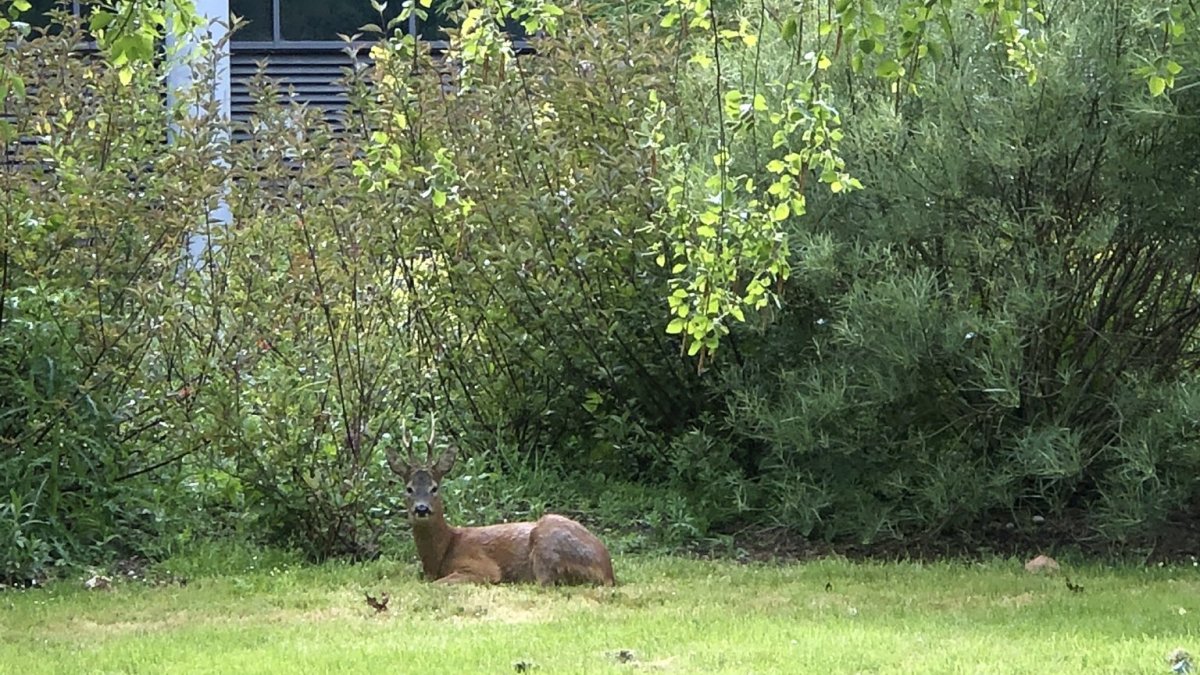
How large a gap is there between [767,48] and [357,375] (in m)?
3.14

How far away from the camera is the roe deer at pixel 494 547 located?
327 inches

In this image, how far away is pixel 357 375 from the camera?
9.51 m

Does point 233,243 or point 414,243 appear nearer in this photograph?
point 233,243

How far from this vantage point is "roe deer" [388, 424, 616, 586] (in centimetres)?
831

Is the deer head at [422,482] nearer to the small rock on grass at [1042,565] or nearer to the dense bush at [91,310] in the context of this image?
the dense bush at [91,310]

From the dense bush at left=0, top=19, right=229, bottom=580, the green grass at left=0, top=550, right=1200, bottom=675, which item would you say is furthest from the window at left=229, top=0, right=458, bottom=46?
the green grass at left=0, top=550, right=1200, bottom=675

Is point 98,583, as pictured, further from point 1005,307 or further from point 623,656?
point 1005,307

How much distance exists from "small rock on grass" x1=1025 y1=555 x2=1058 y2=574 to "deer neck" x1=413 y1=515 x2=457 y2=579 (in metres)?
3.06

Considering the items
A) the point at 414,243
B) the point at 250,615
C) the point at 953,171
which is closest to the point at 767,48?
the point at 953,171

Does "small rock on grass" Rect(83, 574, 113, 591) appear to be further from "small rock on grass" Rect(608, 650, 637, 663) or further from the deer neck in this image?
"small rock on grass" Rect(608, 650, 637, 663)

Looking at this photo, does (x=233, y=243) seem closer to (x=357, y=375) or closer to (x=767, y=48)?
(x=357, y=375)

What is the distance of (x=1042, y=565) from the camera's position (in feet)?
29.7

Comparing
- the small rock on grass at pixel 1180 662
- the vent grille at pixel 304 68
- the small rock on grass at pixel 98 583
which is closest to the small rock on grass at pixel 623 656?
the small rock on grass at pixel 1180 662

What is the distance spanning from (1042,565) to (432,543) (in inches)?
128
